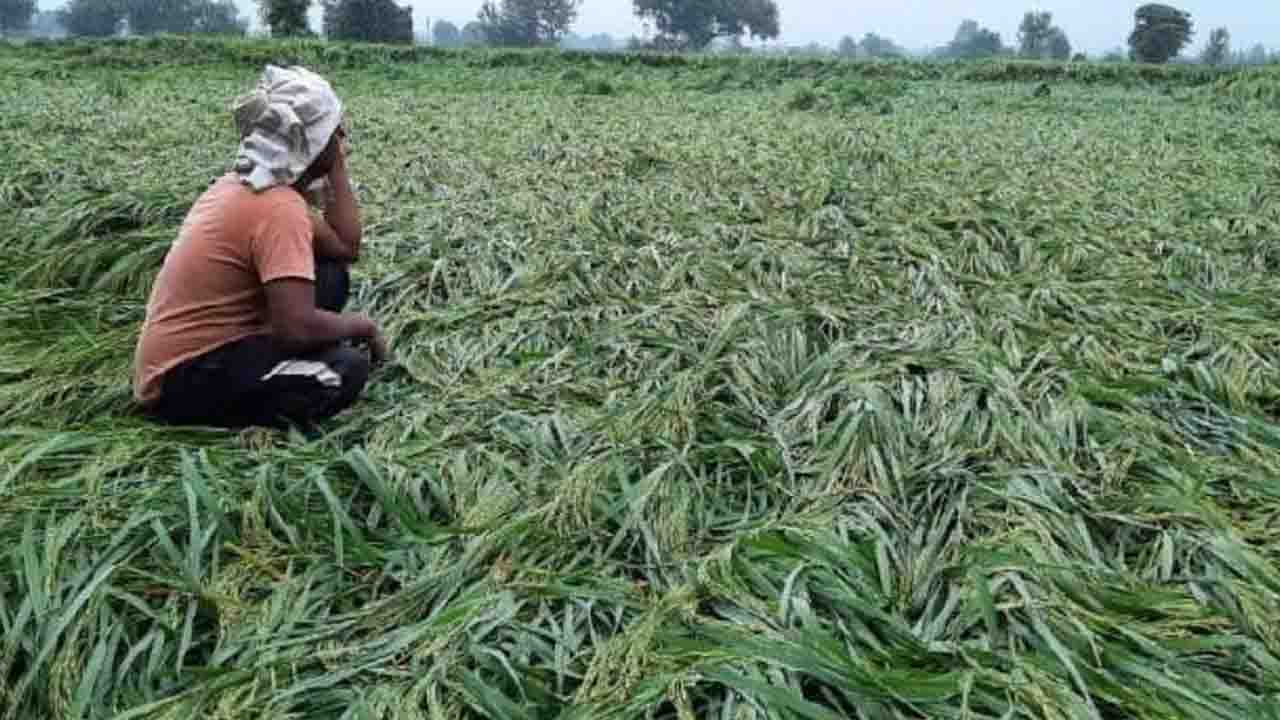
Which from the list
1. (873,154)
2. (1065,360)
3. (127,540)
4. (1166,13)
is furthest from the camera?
(1166,13)

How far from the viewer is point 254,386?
8.68 feet

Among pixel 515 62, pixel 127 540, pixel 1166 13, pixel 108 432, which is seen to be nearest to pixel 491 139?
pixel 108 432

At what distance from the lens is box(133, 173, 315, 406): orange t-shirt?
255 centimetres

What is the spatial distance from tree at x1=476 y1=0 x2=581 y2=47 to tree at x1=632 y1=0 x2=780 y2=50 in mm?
7779

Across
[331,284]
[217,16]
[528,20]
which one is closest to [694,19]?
[528,20]

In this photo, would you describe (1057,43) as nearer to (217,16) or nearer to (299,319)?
(217,16)

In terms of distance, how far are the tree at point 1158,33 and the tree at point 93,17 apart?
5328 centimetres

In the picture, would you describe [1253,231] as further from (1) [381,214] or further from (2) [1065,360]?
(1) [381,214]

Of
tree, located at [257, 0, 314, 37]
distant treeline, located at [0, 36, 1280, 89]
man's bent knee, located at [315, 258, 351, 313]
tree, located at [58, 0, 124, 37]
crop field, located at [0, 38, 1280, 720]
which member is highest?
tree, located at [58, 0, 124, 37]

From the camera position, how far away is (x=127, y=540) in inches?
80.5

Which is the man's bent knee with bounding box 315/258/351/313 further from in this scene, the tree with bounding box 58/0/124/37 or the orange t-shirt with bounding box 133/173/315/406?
the tree with bounding box 58/0/124/37

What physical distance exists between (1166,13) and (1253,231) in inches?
1373

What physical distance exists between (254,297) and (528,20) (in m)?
66.8

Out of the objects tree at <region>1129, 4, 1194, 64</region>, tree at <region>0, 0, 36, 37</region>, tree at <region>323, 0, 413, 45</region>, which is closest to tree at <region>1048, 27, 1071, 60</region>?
tree at <region>1129, 4, 1194, 64</region>
